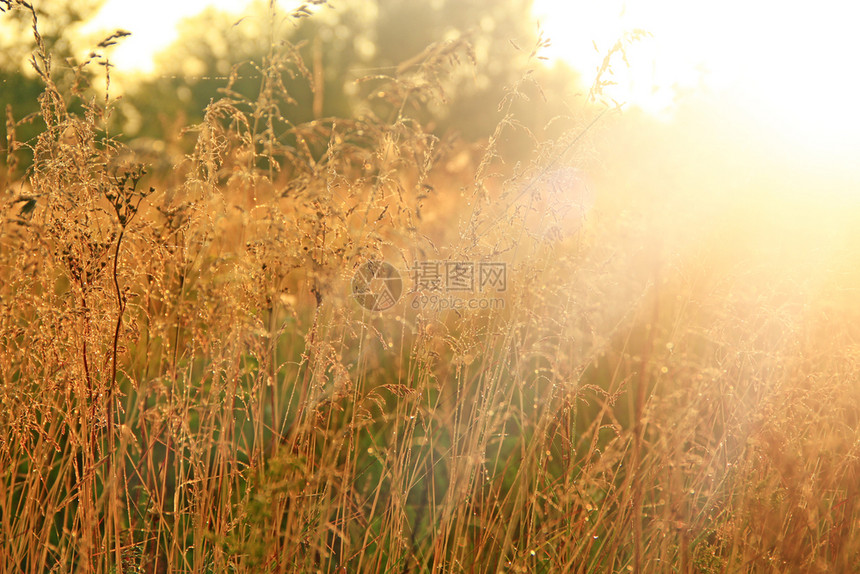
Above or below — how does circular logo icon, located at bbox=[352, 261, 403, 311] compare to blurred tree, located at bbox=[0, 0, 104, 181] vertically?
below

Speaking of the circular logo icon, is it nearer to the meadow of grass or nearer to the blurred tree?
the meadow of grass

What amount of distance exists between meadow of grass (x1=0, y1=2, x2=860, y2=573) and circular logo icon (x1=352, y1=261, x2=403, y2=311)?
113mm

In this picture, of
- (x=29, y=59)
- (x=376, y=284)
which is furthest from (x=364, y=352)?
(x=29, y=59)

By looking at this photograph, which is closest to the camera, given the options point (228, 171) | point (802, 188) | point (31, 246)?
point (228, 171)

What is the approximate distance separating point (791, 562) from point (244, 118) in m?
1.67

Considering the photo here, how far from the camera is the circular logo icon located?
181 centimetres

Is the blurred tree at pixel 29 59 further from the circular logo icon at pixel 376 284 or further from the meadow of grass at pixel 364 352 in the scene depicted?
the circular logo icon at pixel 376 284

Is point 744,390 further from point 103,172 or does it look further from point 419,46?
point 419,46

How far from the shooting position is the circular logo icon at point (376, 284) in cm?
181

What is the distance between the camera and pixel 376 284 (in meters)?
1.99

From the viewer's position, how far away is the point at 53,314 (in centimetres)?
161

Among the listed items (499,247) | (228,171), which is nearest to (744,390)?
(499,247)

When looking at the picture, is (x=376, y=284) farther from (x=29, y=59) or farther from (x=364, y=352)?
(x=29, y=59)

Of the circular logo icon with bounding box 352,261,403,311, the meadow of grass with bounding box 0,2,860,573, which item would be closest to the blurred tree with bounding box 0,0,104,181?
the meadow of grass with bounding box 0,2,860,573
